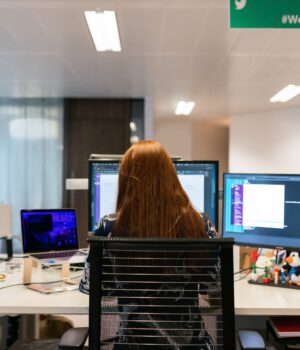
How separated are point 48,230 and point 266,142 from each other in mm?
5390

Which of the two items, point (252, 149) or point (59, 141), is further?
point (252, 149)

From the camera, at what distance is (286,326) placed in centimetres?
143

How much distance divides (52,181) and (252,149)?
3680 mm

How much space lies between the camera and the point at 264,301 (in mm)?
1402

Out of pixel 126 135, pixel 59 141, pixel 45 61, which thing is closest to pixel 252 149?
pixel 126 135

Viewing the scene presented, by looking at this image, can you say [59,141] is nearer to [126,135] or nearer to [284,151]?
[126,135]

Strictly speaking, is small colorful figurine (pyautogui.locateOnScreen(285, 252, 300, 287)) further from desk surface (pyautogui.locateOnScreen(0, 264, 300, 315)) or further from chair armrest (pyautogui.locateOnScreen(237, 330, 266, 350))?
chair armrest (pyautogui.locateOnScreen(237, 330, 266, 350))

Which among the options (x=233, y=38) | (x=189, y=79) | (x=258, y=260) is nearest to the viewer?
(x=258, y=260)

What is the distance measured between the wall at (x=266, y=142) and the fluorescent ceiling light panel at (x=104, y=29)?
3.79 meters

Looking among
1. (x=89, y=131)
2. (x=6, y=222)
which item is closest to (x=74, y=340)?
(x=6, y=222)

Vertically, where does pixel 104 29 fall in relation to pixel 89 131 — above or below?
above

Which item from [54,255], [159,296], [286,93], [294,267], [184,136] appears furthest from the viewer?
[184,136]

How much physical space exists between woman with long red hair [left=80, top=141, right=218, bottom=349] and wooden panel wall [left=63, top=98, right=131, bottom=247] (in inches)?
176

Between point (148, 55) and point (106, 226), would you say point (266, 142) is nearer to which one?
point (148, 55)
